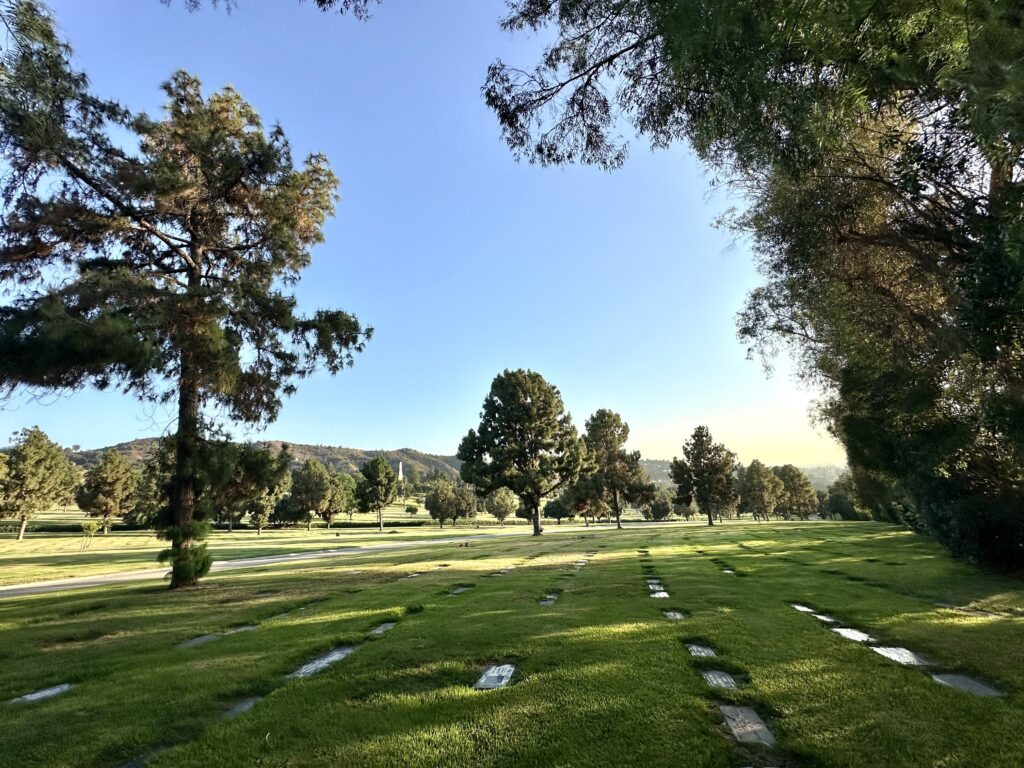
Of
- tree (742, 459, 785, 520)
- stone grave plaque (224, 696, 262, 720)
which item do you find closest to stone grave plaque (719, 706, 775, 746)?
stone grave plaque (224, 696, 262, 720)

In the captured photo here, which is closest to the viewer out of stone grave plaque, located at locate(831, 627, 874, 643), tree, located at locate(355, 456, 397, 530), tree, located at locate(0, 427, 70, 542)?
stone grave plaque, located at locate(831, 627, 874, 643)

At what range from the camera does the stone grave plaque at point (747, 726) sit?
316cm

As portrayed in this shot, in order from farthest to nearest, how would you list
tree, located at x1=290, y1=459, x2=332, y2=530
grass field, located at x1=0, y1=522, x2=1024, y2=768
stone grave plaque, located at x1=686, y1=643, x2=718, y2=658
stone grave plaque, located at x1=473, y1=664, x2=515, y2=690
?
1. tree, located at x1=290, y1=459, x2=332, y2=530
2. stone grave plaque, located at x1=686, y1=643, x2=718, y2=658
3. stone grave plaque, located at x1=473, y1=664, x2=515, y2=690
4. grass field, located at x1=0, y1=522, x2=1024, y2=768

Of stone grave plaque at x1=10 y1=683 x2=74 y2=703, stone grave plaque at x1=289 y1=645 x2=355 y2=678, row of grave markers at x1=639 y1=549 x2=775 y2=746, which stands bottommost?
stone grave plaque at x1=10 y1=683 x2=74 y2=703

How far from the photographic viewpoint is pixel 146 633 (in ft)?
24.0

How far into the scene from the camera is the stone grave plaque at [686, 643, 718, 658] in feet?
16.5

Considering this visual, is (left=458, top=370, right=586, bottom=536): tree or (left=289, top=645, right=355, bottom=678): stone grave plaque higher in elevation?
(left=458, top=370, right=586, bottom=536): tree

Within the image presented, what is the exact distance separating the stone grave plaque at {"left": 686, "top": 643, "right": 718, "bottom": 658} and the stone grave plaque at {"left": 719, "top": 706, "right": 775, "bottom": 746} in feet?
4.70

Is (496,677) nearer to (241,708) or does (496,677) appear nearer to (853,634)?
(241,708)

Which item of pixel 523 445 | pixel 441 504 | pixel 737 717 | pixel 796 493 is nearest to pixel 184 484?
pixel 737 717

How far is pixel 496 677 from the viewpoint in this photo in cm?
455

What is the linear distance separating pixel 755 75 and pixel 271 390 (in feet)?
39.9

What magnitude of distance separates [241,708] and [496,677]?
2156mm

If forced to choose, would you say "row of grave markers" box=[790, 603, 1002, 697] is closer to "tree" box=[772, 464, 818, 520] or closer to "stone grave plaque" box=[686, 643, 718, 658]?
"stone grave plaque" box=[686, 643, 718, 658]
